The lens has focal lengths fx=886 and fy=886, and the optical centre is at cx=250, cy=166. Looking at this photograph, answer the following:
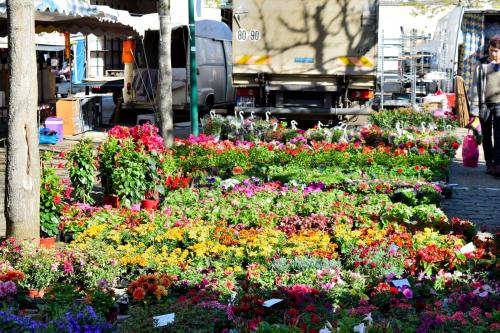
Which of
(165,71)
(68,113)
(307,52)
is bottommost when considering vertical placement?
(68,113)

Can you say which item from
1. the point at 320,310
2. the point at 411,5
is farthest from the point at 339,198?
the point at 411,5

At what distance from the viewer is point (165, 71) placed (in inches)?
551

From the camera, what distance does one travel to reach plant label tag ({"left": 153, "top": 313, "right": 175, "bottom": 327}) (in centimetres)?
513

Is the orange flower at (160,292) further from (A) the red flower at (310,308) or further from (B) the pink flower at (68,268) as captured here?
(A) the red flower at (310,308)

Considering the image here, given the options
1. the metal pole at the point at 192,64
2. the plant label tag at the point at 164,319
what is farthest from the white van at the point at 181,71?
the plant label tag at the point at 164,319

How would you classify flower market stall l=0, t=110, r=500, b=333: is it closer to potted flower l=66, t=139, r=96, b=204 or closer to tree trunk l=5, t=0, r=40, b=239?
potted flower l=66, t=139, r=96, b=204

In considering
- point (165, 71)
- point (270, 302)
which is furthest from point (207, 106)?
point (270, 302)

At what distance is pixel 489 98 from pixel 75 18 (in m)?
8.07

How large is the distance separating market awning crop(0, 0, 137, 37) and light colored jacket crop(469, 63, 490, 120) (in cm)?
679

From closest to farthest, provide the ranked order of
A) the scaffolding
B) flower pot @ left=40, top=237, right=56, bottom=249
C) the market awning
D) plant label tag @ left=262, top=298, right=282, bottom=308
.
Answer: plant label tag @ left=262, top=298, right=282, bottom=308, flower pot @ left=40, top=237, right=56, bottom=249, the market awning, the scaffolding

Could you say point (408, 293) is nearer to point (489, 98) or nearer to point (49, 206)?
point (49, 206)

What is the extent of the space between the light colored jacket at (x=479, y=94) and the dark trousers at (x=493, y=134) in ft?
0.32

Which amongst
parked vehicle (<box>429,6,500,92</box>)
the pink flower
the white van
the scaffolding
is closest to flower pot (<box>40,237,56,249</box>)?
the pink flower

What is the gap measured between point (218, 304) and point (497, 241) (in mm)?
2843
